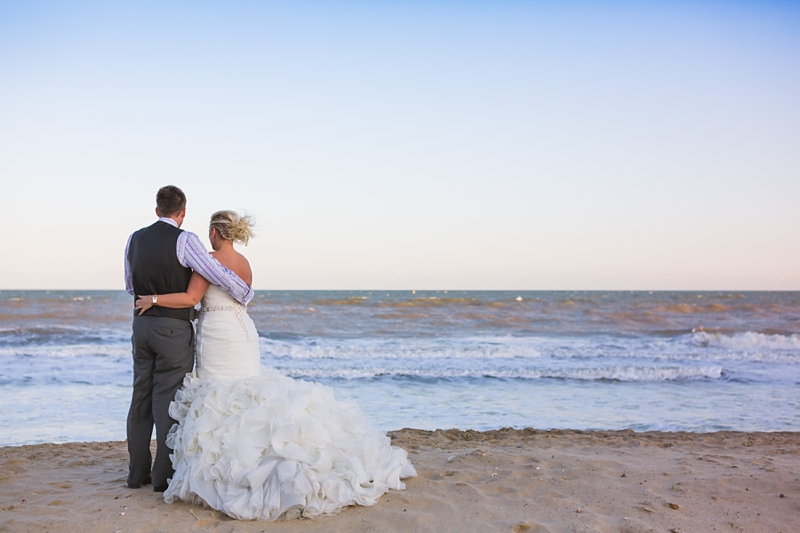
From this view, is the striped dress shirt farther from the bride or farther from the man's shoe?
the man's shoe

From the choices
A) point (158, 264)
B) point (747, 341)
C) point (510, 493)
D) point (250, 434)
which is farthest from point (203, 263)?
point (747, 341)

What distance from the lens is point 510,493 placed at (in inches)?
161

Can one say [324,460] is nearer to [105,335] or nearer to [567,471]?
[567,471]

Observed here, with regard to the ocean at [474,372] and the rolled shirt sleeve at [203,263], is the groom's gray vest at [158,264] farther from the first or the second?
the ocean at [474,372]

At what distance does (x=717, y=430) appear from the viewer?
7117 mm

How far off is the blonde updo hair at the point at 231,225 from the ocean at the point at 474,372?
12.5 feet

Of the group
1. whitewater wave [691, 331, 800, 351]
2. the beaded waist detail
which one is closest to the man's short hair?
the beaded waist detail

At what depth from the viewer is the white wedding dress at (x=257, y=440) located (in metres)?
3.49

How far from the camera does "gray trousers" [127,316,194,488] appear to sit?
155 inches

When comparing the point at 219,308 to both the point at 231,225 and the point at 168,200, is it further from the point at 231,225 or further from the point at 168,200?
the point at 168,200

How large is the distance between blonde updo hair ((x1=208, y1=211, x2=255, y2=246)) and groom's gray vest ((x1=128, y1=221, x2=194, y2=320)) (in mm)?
289

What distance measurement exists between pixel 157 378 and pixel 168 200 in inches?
48.5

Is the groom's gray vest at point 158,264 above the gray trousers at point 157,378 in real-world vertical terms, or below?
above

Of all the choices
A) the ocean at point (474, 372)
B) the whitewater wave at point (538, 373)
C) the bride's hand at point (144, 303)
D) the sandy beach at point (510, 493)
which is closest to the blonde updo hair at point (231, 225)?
the bride's hand at point (144, 303)
